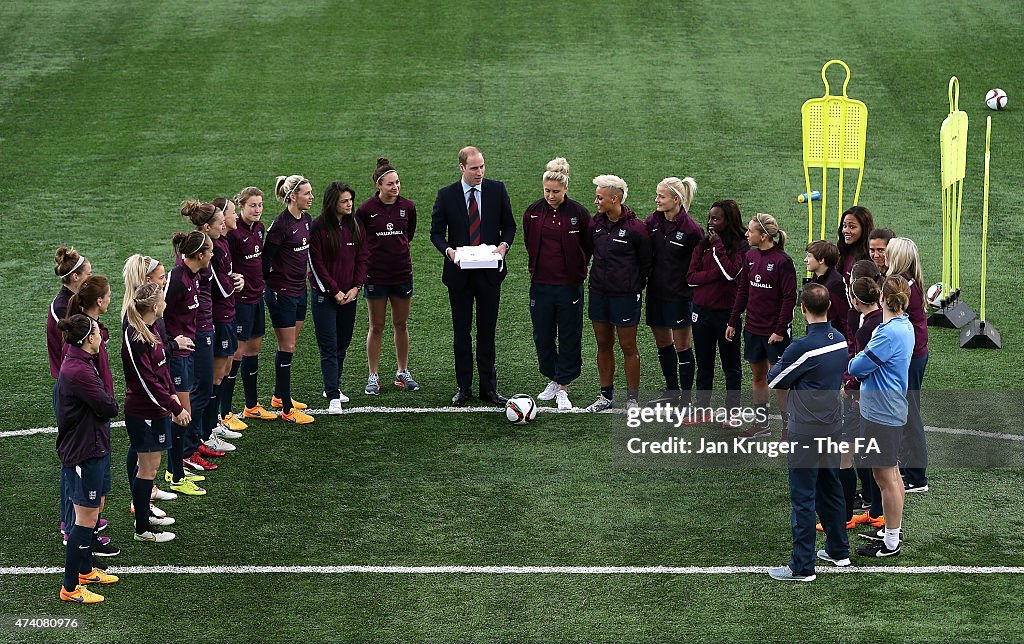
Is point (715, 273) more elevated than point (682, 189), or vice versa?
point (682, 189)

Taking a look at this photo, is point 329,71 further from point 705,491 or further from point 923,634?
point 923,634

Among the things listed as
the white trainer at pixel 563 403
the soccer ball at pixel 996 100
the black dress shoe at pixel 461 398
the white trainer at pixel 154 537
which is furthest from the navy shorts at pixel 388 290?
the soccer ball at pixel 996 100

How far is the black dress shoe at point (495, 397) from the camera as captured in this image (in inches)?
468

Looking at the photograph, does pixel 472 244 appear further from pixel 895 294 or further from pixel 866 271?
pixel 895 294

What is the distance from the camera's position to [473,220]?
1187cm

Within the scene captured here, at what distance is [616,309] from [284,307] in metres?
2.92

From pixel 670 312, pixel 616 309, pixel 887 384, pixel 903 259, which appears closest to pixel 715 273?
pixel 670 312

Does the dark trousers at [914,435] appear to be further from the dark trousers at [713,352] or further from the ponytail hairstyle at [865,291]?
the dark trousers at [713,352]

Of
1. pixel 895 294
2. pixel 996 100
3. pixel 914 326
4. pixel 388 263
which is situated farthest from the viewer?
pixel 996 100

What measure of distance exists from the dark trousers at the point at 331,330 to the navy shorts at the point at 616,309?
220cm

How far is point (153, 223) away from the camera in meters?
17.4

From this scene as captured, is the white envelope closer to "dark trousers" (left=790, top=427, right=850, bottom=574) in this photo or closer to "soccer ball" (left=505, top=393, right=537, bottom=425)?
"soccer ball" (left=505, top=393, right=537, bottom=425)

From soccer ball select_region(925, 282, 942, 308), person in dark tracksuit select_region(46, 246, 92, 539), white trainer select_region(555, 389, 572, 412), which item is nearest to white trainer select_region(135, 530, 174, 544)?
person in dark tracksuit select_region(46, 246, 92, 539)

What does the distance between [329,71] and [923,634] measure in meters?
17.9
